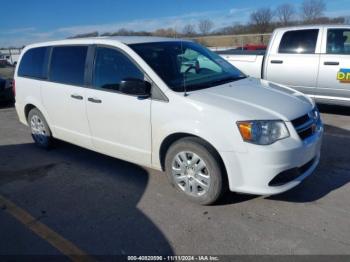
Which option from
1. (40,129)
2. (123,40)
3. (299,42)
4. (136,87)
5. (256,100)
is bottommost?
(40,129)

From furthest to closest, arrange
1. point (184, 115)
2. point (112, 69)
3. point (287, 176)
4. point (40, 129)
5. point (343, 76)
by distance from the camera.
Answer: point (343, 76)
point (40, 129)
point (112, 69)
point (184, 115)
point (287, 176)

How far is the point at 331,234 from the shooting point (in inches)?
125

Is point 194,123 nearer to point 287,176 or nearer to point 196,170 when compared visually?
point 196,170

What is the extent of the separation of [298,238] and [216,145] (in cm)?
111

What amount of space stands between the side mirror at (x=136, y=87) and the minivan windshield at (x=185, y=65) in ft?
0.71

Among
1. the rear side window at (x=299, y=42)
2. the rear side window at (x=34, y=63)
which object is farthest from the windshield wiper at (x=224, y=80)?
the rear side window at (x=299, y=42)

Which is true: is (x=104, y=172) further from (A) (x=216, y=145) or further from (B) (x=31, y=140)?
(B) (x=31, y=140)

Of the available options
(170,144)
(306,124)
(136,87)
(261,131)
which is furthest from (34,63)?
(306,124)

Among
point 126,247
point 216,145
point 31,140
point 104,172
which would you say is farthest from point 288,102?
point 31,140

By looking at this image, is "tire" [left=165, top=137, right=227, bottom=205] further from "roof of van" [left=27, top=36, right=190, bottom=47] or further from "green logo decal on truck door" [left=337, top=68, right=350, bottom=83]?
"green logo decal on truck door" [left=337, top=68, right=350, bottom=83]

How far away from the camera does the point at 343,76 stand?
6.88 meters

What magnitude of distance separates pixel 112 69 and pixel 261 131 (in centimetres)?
208

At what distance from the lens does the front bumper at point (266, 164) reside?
10.8ft

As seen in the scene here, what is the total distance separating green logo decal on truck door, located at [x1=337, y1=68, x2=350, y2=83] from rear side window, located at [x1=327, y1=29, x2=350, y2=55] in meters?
0.36
